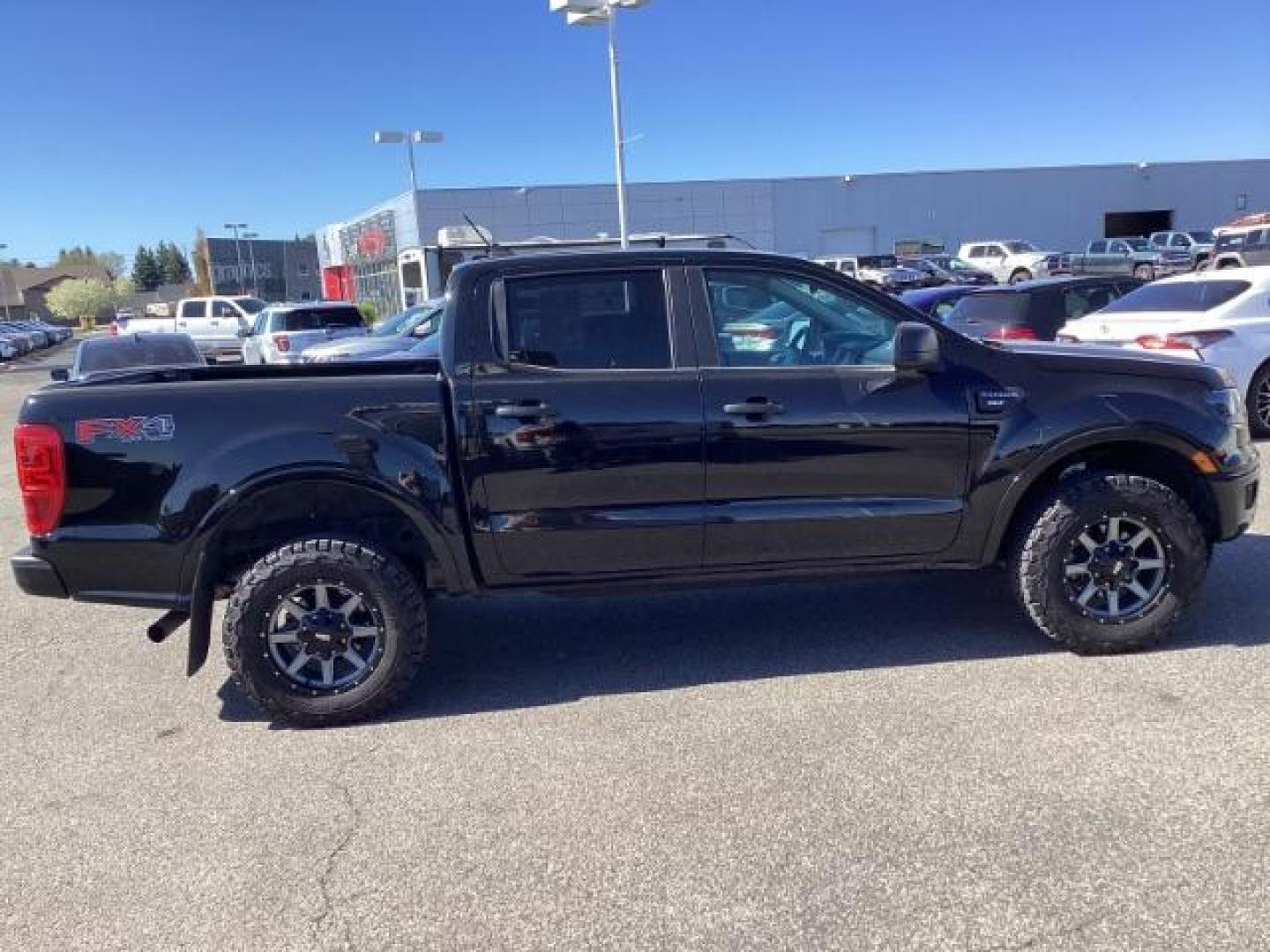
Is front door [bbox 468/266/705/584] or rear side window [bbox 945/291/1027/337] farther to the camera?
rear side window [bbox 945/291/1027/337]

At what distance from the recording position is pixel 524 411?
4.04 metres

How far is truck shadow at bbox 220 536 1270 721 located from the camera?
4430mm

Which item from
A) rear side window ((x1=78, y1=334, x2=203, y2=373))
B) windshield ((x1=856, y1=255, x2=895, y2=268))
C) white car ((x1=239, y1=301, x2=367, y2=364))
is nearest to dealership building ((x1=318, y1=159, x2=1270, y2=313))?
A: windshield ((x1=856, y1=255, x2=895, y2=268))

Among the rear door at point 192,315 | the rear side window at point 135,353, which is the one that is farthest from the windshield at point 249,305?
the rear side window at point 135,353

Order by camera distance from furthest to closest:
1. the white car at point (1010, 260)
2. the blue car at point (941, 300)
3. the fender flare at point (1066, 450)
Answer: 1. the white car at point (1010, 260)
2. the blue car at point (941, 300)
3. the fender flare at point (1066, 450)

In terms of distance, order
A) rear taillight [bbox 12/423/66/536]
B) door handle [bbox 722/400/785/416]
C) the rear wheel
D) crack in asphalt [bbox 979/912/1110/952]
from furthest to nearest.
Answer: the rear wheel
door handle [bbox 722/400/785/416]
rear taillight [bbox 12/423/66/536]
crack in asphalt [bbox 979/912/1110/952]

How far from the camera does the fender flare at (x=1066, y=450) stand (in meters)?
4.28

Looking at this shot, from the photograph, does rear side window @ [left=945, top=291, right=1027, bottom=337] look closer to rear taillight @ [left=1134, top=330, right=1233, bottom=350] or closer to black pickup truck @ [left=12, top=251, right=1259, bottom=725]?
rear taillight @ [left=1134, top=330, right=1233, bottom=350]

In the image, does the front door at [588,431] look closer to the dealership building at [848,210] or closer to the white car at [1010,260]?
the white car at [1010,260]

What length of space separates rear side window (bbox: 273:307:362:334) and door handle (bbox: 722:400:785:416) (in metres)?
16.7

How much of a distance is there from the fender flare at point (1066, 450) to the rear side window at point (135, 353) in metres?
12.0

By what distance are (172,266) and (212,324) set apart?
409 feet

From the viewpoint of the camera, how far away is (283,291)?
97.8 m

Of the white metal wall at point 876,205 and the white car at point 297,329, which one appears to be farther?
the white metal wall at point 876,205
